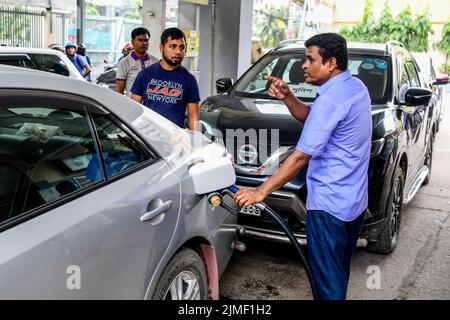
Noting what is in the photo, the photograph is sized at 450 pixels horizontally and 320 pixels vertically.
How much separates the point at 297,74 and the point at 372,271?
2174mm

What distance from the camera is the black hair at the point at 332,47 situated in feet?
9.02

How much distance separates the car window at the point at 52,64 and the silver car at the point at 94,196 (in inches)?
143

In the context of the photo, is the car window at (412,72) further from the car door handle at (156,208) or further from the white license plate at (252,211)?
the car door handle at (156,208)

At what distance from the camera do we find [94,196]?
83.4 inches

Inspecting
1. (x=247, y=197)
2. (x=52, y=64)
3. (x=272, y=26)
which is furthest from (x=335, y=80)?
(x=272, y=26)

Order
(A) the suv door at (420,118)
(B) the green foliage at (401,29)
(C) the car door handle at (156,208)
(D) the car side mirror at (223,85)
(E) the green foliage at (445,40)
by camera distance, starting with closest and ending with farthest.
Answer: (C) the car door handle at (156,208) < (A) the suv door at (420,118) < (D) the car side mirror at (223,85) < (B) the green foliage at (401,29) < (E) the green foliage at (445,40)

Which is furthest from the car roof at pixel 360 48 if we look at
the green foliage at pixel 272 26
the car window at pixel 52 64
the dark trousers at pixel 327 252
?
the green foliage at pixel 272 26

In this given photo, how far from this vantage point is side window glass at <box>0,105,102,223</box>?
A: 1.91 meters

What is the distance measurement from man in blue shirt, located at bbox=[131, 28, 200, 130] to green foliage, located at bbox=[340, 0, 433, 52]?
24.7 metres

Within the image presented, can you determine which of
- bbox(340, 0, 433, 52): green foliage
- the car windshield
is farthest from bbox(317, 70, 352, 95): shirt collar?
bbox(340, 0, 433, 52): green foliage

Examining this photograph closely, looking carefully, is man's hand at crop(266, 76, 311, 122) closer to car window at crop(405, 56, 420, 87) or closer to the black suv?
the black suv

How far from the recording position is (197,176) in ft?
8.93

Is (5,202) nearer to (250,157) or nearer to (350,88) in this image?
(350,88)

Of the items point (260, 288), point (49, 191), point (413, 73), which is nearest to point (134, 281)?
point (49, 191)
